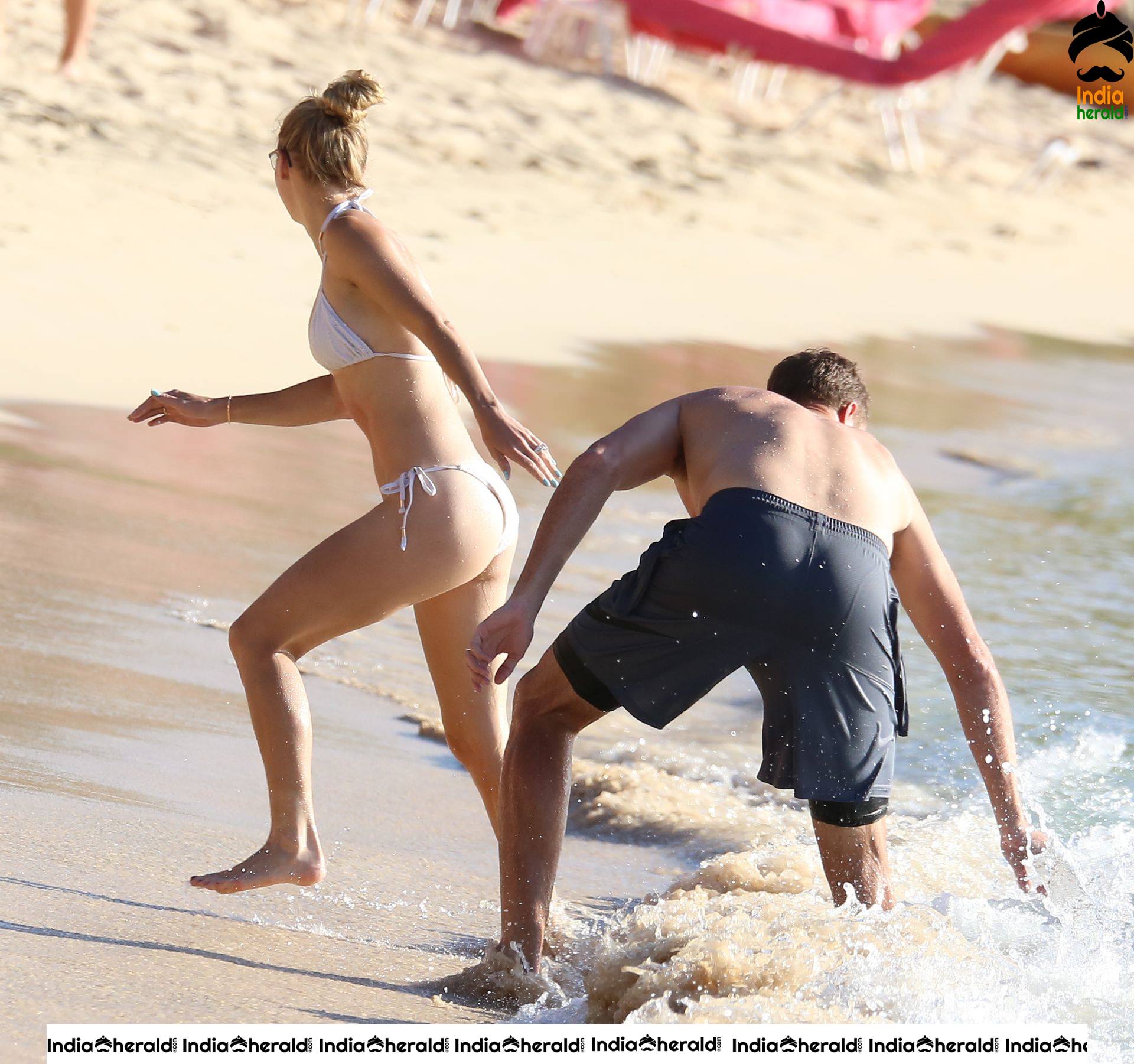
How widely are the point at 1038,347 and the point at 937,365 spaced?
59.7 inches

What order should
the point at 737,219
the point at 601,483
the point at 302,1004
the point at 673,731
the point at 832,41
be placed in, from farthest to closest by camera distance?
1. the point at 832,41
2. the point at 737,219
3. the point at 673,731
4. the point at 601,483
5. the point at 302,1004

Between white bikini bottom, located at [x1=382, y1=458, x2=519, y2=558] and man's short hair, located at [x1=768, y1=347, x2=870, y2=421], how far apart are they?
545mm

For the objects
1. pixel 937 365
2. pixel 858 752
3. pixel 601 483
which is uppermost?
pixel 601 483

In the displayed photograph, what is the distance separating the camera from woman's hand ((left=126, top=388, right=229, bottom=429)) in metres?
3.45

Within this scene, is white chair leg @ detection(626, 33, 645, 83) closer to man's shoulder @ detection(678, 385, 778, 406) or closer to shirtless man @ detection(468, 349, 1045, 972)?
man's shoulder @ detection(678, 385, 778, 406)

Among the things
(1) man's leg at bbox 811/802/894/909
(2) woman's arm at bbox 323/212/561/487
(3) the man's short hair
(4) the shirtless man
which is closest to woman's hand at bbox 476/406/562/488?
(2) woman's arm at bbox 323/212/561/487

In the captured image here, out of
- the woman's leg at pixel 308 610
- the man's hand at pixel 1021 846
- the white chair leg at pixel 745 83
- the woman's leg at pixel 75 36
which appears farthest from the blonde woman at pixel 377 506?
the white chair leg at pixel 745 83

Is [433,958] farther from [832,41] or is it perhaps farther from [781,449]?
[832,41]

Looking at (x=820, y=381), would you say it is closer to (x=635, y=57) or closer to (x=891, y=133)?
(x=891, y=133)

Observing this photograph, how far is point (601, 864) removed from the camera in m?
3.56

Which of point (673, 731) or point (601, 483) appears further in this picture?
point (673, 731)

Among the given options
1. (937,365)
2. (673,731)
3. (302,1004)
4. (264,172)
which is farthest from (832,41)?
(302,1004)

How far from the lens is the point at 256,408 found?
3439 mm

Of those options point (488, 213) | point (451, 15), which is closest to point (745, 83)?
point (451, 15)
